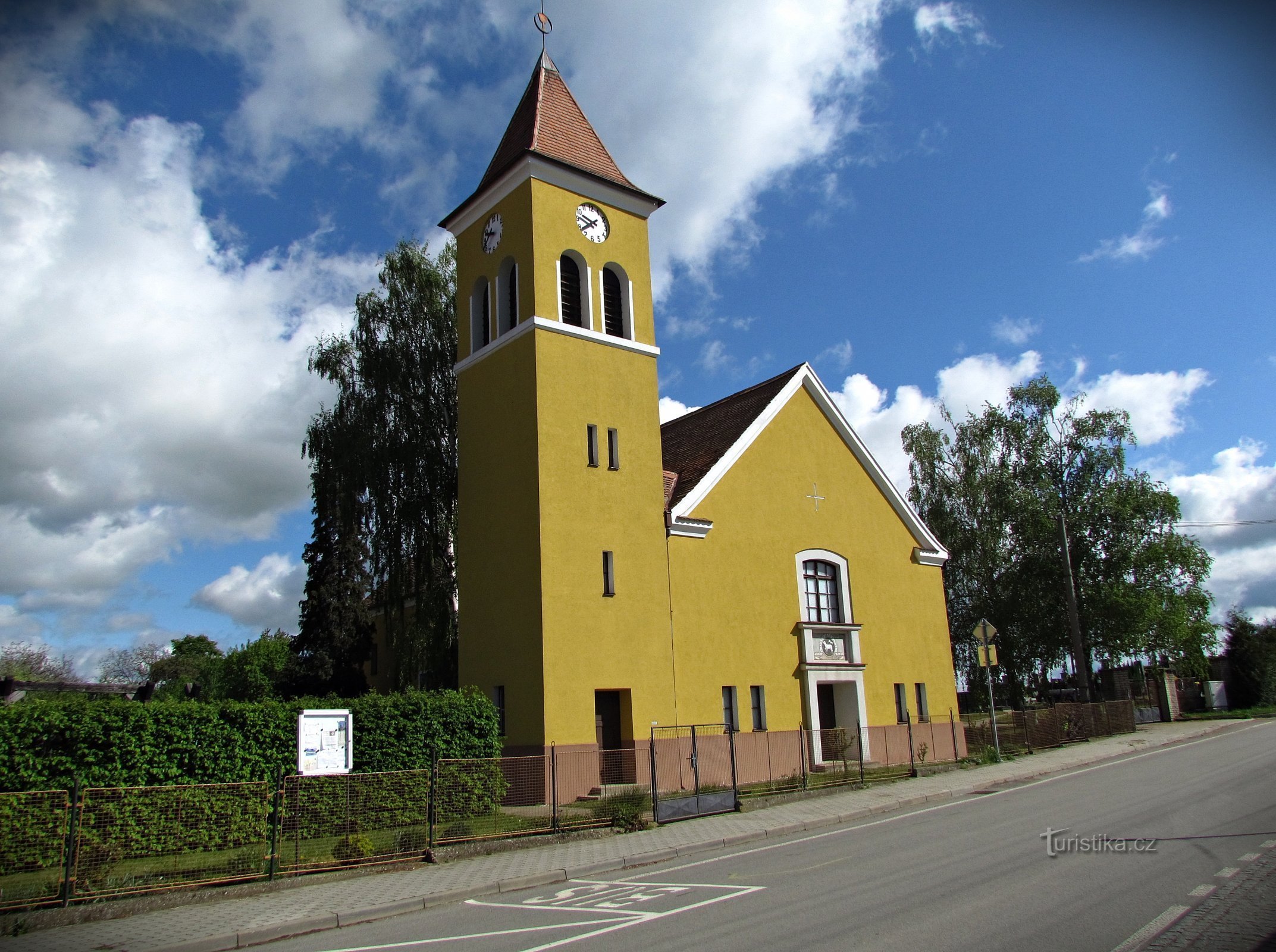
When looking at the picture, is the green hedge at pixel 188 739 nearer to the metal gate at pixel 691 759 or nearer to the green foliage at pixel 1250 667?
the metal gate at pixel 691 759

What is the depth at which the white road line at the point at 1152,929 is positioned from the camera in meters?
6.90

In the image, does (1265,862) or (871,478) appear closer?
(1265,862)

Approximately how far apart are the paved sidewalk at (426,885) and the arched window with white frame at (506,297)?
13.9m

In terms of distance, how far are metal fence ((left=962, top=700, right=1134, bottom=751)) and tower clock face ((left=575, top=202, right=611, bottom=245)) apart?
58.8 ft

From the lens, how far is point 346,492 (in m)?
26.9

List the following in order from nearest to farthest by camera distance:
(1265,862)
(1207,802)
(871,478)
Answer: (1265,862), (1207,802), (871,478)

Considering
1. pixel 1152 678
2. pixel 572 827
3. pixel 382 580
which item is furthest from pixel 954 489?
pixel 572 827

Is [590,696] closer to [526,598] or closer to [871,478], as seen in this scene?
[526,598]

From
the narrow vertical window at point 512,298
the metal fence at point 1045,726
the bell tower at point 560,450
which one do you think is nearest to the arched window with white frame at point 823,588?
the metal fence at point 1045,726

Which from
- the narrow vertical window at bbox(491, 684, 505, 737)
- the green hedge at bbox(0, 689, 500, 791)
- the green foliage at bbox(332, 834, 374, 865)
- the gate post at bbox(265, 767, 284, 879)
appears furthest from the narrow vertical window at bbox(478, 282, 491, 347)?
the gate post at bbox(265, 767, 284, 879)

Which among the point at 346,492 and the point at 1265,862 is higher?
the point at 346,492

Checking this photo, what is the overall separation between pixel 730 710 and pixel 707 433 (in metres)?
9.43

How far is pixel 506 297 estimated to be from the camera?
2483 cm

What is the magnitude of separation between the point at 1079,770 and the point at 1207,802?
26.9 feet
